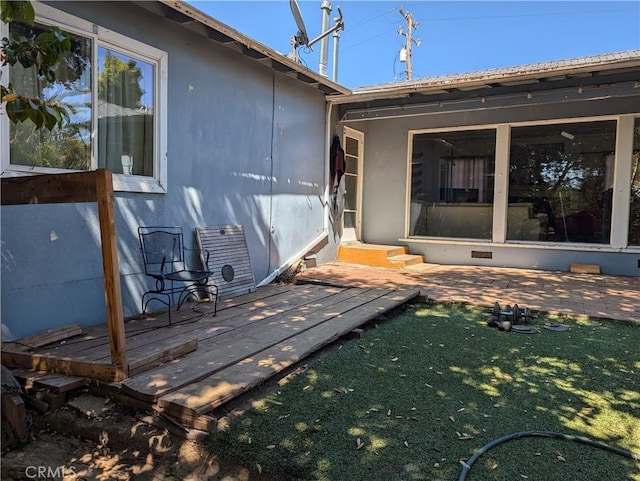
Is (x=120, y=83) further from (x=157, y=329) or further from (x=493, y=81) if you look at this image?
(x=493, y=81)

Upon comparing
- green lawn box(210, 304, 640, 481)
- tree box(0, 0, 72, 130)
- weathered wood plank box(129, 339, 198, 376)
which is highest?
tree box(0, 0, 72, 130)

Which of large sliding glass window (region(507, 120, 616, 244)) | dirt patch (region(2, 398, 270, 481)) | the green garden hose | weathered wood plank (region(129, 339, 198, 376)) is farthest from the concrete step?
dirt patch (region(2, 398, 270, 481))

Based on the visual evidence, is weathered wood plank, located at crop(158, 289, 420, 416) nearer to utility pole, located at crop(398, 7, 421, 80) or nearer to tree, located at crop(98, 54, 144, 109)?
tree, located at crop(98, 54, 144, 109)

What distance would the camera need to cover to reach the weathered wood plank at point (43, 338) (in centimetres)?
300

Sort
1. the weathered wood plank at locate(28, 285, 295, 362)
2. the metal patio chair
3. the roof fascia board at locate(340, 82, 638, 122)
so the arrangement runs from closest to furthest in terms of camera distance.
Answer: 1. the weathered wood plank at locate(28, 285, 295, 362)
2. the metal patio chair
3. the roof fascia board at locate(340, 82, 638, 122)

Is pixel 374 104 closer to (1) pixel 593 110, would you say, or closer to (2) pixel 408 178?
(2) pixel 408 178

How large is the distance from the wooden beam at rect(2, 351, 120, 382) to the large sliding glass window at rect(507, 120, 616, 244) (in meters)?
6.76

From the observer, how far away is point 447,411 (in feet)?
8.05

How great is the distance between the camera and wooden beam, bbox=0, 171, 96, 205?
236cm

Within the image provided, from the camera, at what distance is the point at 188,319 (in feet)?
13.0

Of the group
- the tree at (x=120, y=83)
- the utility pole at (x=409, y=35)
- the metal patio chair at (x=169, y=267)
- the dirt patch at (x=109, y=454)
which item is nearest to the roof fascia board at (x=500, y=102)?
the metal patio chair at (x=169, y=267)

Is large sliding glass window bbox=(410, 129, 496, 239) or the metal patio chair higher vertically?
large sliding glass window bbox=(410, 129, 496, 239)

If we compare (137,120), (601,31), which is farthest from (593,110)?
(601,31)

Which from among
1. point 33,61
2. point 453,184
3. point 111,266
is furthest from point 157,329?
point 453,184
